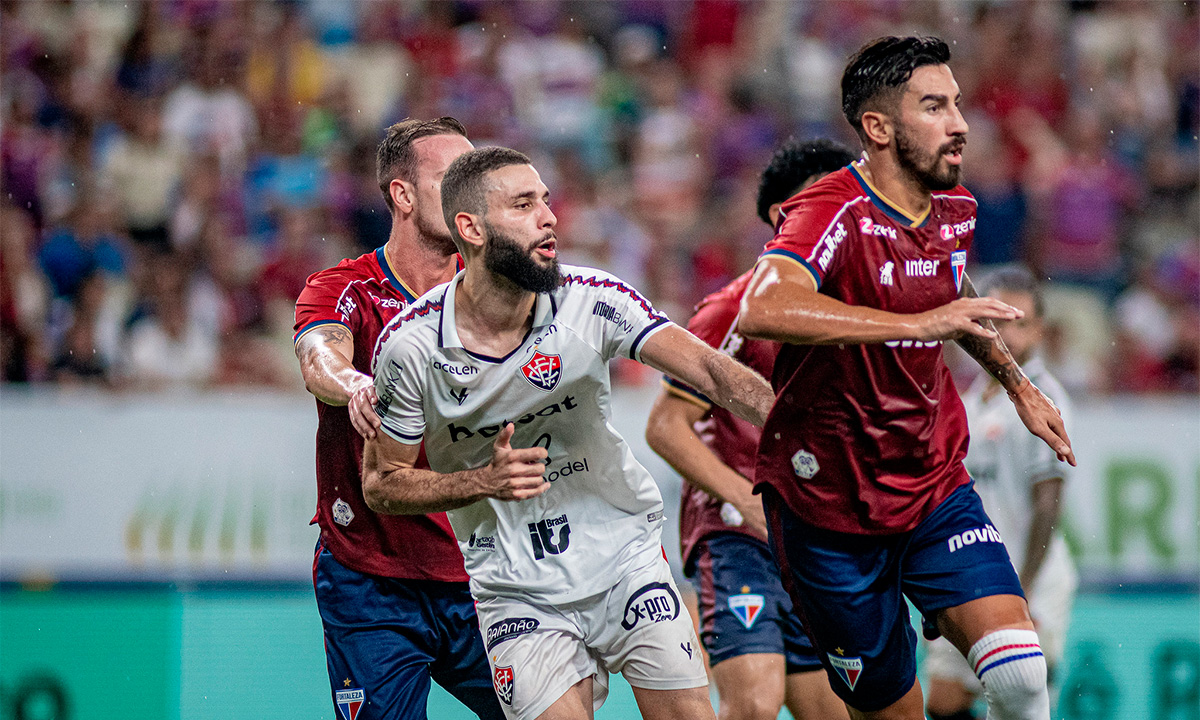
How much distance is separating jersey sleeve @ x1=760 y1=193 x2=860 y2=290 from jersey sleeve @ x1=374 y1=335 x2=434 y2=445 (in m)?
1.22

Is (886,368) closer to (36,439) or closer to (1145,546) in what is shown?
(1145,546)

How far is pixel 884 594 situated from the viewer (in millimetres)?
4512


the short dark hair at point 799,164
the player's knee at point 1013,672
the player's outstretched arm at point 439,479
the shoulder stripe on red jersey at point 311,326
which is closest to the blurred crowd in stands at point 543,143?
the short dark hair at point 799,164

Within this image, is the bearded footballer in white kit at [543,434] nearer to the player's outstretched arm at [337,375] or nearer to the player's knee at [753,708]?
the player's outstretched arm at [337,375]

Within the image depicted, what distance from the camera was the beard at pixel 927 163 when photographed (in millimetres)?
4379

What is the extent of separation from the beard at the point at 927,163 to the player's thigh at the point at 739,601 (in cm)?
186

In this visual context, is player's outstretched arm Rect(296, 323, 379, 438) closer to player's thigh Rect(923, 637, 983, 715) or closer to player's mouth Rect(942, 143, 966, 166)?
player's mouth Rect(942, 143, 966, 166)

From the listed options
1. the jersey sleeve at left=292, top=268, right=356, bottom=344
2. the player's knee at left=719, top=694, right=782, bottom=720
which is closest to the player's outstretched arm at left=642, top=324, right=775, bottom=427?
the jersey sleeve at left=292, top=268, right=356, bottom=344

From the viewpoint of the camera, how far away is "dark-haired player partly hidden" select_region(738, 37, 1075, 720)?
170 inches

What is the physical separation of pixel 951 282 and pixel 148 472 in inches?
254

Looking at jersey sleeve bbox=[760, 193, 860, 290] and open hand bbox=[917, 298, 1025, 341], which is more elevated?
jersey sleeve bbox=[760, 193, 860, 290]

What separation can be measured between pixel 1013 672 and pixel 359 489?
2.39 m

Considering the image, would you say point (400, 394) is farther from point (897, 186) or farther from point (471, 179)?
point (897, 186)

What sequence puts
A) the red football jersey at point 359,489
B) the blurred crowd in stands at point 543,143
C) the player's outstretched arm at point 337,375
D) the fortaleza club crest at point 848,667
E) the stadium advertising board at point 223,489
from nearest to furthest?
the player's outstretched arm at point 337,375 < the fortaleza club crest at point 848,667 < the red football jersey at point 359,489 < the stadium advertising board at point 223,489 < the blurred crowd in stands at point 543,143
